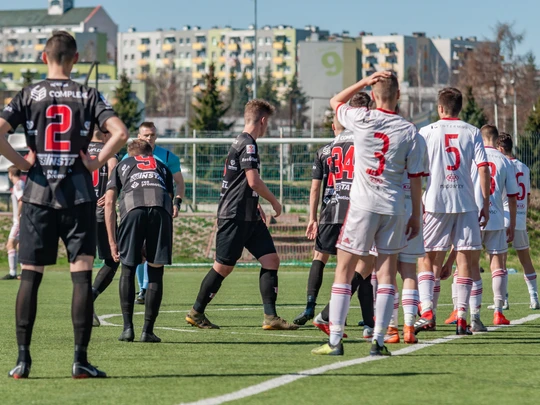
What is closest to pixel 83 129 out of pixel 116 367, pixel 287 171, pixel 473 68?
pixel 116 367

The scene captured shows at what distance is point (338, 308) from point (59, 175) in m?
2.31

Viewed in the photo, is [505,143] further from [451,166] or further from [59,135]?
[59,135]

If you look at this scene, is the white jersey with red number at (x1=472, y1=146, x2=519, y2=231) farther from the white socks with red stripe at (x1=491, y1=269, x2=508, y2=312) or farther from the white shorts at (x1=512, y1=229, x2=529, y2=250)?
the white shorts at (x1=512, y1=229, x2=529, y2=250)

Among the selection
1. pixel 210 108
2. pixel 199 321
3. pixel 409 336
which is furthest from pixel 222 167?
pixel 210 108

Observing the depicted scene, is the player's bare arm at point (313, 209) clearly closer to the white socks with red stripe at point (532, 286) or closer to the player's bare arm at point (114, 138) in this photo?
the white socks with red stripe at point (532, 286)

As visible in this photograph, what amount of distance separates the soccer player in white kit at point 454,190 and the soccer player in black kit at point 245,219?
149 centimetres

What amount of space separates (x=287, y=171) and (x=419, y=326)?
59.5 ft

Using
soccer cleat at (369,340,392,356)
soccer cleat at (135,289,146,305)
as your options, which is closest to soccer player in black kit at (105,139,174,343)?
soccer cleat at (369,340,392,356)

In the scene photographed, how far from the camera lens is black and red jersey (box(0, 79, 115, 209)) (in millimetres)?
7137

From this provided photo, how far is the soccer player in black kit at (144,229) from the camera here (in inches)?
379

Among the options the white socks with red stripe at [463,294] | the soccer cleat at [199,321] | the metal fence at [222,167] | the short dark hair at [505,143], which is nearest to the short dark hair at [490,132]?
the short dark hair at [505,143]

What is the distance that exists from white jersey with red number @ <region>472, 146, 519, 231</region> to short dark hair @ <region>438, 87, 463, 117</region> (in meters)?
1.80

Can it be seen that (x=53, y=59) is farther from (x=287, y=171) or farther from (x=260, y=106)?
(x=287, y=171)

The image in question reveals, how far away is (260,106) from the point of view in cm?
1055
